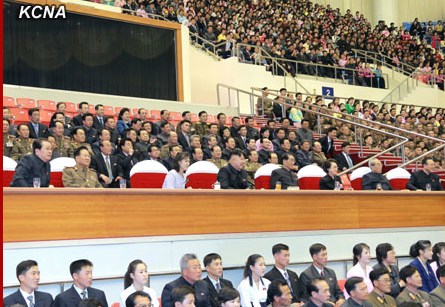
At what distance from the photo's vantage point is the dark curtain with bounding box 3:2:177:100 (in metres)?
12.7

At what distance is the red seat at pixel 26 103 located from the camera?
441 inches

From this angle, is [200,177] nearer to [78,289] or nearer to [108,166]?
[108,166]

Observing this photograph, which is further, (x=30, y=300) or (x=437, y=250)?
(x=437, y=250)

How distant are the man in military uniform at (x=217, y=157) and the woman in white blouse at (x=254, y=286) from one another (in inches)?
123

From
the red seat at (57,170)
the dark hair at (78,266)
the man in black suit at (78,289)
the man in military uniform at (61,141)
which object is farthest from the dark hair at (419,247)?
the man in military uniform at (61,141)

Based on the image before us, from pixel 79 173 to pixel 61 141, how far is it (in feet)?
8.08

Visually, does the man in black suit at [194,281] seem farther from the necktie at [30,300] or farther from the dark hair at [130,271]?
the necktie at [30,300]

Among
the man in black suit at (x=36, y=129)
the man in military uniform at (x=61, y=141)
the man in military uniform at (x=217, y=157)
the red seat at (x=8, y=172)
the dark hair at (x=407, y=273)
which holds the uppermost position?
the man in black suit at (x=36, y=129)

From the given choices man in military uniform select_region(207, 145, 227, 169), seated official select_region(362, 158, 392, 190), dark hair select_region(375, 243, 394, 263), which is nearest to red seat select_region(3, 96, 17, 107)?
man in military uniform select_region(207, 145, 227, 169)

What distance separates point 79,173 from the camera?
6.81 metres

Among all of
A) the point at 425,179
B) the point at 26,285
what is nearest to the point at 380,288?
the point at 26,285

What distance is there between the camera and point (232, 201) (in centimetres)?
681

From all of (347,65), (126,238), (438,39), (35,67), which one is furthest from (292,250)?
(438,39)

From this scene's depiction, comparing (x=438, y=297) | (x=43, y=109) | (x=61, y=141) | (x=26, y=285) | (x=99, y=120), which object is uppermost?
(x=43, y=109)
